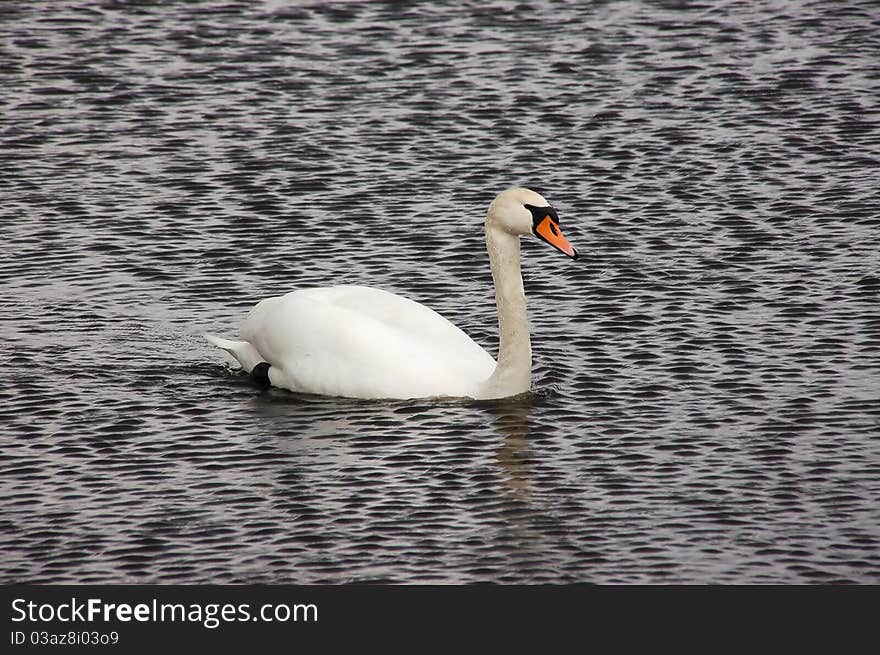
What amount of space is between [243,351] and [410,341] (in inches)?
61.5

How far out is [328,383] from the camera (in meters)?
14.3

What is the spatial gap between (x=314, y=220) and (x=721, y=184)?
4.51 metres

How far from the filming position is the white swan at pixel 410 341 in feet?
45.9

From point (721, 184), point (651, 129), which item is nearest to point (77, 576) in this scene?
point (721, 184)

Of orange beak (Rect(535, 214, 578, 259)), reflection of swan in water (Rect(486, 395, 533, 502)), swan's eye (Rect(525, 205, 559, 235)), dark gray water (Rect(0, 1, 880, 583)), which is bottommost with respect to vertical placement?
reflection of swan in water (Rect(486, 395, 533, 502))

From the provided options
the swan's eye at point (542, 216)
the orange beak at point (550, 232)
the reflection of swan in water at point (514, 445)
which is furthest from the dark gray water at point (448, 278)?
the swan's eye at point (542, 216)

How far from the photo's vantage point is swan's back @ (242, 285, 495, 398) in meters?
14.0

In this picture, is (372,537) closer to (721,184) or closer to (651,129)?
(721,184)

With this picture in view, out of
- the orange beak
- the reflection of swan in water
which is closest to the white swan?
the orange beak

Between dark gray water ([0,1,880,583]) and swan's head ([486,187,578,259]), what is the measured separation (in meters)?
1.33

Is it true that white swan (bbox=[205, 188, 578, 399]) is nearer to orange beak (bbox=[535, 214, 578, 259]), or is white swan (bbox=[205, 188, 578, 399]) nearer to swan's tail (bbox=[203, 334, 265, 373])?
orange beak (bbox=[535, 214, 578, 259])

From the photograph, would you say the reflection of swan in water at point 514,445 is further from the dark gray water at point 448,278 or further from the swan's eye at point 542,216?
the swan's eye at point 542,216

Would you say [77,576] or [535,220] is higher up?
[535,220]

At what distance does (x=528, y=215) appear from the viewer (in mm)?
13883
